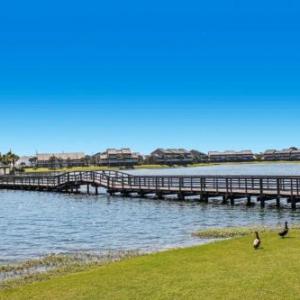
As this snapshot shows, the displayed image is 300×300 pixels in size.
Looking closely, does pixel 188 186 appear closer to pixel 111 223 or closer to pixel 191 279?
pixel 111 223

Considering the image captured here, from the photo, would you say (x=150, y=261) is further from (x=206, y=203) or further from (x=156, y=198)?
(x=156, y=198)

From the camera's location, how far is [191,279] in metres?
14.8

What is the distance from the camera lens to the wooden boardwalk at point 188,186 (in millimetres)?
46469

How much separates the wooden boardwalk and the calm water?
2171 mm

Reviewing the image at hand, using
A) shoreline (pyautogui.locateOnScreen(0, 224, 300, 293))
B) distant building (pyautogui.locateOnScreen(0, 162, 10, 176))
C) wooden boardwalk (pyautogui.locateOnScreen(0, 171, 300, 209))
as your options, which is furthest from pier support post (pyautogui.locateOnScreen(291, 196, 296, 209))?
distant building (pyautogui.locateOnScreen(0, 162, 10, 176))

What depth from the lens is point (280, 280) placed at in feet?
46.2

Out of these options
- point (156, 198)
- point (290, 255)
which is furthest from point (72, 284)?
point (156, 198)

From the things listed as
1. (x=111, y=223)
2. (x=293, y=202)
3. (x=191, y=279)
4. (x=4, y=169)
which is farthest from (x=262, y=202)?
(x=4, y=169)

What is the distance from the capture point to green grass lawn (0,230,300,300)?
1341 cm

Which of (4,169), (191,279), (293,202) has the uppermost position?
(4,169)

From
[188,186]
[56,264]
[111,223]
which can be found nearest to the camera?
[56,264]

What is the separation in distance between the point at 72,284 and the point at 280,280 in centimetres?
607

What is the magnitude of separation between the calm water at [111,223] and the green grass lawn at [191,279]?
7893 mm

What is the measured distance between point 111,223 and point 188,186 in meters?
19.9
